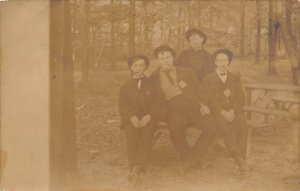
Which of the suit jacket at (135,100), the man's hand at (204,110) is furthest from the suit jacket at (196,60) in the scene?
the suit jacket at (135,100)

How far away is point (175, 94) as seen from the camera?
16.2ft

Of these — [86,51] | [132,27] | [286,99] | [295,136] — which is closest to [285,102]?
[286,99]

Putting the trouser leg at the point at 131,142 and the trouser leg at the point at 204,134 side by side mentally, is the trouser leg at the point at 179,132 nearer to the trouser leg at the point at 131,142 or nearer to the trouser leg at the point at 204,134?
the trouser leg at the point at 204,134

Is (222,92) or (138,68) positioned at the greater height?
(138,68)

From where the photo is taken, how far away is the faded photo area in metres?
4.92

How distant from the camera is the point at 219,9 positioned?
4.91 meters

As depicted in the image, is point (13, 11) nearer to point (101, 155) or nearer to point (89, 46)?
point (89, 46)

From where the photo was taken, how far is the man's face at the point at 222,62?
4.94 m

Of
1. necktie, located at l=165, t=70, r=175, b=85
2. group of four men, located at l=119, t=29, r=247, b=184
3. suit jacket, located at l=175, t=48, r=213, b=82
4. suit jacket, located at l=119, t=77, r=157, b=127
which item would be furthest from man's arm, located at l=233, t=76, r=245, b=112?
suit jacket, located at l=119, t=77, r=157, b=127

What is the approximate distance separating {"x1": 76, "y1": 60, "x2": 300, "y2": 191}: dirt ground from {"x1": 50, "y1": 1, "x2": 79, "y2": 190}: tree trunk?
0.09m

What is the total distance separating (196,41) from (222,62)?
1.18 feet

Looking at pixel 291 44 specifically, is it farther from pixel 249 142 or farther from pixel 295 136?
pixel 249 142

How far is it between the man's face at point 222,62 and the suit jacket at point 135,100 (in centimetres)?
77

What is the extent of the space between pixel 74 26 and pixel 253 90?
6.71 feet
